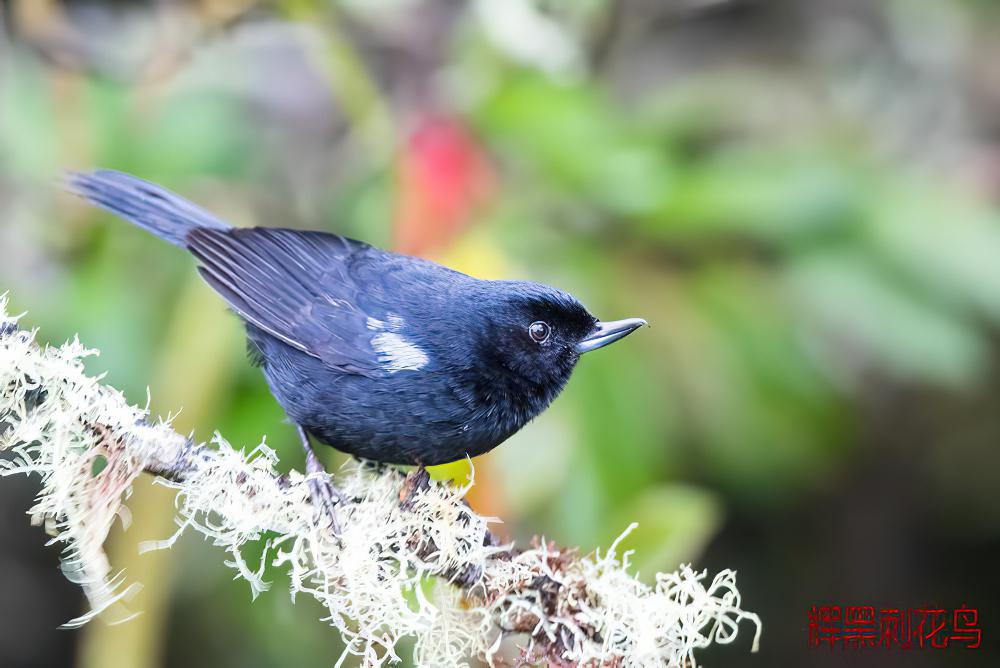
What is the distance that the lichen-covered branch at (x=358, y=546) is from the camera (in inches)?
66.5

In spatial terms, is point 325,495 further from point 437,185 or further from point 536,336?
point 437,185

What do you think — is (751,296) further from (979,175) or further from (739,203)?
(979,175)

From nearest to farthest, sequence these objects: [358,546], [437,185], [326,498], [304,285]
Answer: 1. [358,546]
2. [326,498]
3. [304,285]
4. [437,185]

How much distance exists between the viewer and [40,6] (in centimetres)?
380

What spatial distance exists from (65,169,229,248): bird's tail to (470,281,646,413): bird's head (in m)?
0.85

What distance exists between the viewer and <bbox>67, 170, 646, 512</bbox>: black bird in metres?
2.31

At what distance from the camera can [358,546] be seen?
6.28 feet

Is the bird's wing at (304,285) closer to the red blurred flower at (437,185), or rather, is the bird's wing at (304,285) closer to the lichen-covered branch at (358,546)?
the lichen-covered branch at (358,546)

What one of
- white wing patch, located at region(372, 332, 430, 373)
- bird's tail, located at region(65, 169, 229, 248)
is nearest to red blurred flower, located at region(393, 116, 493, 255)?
bird's tail, located at region(65, 169, 229, 248)

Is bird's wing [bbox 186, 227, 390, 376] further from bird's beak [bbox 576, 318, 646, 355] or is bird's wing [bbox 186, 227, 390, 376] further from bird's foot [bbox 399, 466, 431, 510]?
bird's beak [bbox 576, 318, 646, 355]

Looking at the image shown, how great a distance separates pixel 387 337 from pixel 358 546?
70 centimetres

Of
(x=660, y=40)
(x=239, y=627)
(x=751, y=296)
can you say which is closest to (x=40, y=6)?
(x=239, y=627)

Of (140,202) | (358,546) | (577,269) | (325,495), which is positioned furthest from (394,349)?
(577,269)

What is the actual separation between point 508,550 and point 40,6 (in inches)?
120
